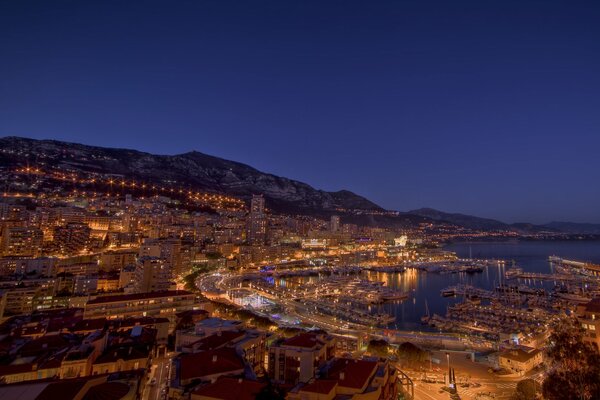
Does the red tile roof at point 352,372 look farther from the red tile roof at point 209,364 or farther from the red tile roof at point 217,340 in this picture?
the red tile roof at point 217,340

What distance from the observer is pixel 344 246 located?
68.9 m

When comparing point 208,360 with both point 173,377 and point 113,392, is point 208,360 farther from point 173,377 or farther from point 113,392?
point 113,392

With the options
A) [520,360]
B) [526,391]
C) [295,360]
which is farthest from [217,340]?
[520,360]

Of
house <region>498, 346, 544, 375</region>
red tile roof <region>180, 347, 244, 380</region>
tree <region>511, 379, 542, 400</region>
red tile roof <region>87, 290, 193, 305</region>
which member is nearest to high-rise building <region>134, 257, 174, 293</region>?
red tile roof <region>87, 290, 193, 305</region>

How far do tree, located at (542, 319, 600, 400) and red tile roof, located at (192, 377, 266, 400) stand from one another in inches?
247

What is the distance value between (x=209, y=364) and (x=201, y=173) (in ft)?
299

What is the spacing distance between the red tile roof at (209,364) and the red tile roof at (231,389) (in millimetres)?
1014

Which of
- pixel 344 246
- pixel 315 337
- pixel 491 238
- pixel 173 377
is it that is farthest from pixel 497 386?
pixel 491 238

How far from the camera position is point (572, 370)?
7.48 m

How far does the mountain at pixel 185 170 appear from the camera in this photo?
63.4 m

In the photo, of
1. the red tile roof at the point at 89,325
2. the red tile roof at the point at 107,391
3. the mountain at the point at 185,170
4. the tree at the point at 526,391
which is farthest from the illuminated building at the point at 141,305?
the mountain at the point at 185,170

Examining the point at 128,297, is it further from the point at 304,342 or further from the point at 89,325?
the point at 304,342

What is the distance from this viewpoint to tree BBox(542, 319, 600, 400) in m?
7.20

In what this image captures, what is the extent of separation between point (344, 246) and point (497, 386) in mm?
58653
